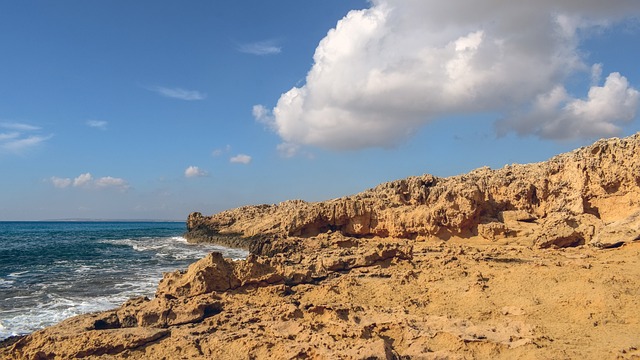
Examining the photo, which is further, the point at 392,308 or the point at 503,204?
the point at 503,204

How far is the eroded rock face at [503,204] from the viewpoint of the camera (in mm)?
15789

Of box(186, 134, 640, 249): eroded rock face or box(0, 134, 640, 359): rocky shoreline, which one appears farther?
box(186, 134, 640, 249): eroded rock face

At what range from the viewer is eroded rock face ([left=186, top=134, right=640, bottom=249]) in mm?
15789

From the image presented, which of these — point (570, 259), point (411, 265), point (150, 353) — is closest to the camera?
point (150, 353)

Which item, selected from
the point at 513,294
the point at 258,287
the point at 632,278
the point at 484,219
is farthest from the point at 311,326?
the point at 484,219

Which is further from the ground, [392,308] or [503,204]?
[503,204]

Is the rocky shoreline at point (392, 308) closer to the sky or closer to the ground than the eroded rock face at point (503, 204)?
closer to the ground

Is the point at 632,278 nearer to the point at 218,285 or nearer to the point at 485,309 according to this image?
the point at 485,309

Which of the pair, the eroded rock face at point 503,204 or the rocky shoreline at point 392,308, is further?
the eroded rock face at point 503,204

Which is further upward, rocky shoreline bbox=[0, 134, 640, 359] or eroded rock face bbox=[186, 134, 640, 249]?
eroded rock face bbox=[186, 134, 640, 249]

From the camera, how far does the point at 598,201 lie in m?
16.4

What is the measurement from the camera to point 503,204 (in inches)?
754

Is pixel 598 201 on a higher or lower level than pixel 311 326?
higher

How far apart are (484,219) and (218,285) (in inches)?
526
